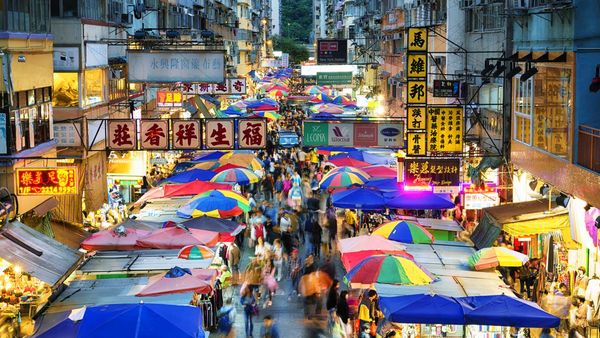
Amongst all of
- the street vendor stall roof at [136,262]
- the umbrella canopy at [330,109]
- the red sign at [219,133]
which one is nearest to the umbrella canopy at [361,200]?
the red sign at [219,133]

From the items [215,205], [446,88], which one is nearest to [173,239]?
[215,205]

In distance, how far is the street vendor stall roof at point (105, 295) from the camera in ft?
48.1

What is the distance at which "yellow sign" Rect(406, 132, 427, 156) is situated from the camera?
21672mm

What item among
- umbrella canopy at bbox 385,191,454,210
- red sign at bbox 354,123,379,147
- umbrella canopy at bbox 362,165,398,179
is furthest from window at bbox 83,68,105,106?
umbrella canopy at bbox 385,191,454,210

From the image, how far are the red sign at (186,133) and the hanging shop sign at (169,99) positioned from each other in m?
17.1

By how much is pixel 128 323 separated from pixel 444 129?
11377 mm

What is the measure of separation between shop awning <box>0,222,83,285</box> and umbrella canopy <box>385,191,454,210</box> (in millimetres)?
10606

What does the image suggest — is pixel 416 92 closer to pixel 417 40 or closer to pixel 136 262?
pixel 417 40

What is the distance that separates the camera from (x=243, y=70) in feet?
291

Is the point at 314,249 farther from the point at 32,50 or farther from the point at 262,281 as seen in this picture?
the point at 32,50

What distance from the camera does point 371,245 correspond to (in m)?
19.1

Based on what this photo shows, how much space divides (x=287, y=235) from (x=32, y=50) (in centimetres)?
760

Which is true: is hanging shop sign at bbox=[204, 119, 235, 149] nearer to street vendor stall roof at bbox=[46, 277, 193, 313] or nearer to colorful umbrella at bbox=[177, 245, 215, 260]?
colorful umbrella at bbox=[177, 245, 215, 260]

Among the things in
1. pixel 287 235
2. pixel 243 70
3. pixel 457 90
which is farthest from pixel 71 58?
pixel 243 70
